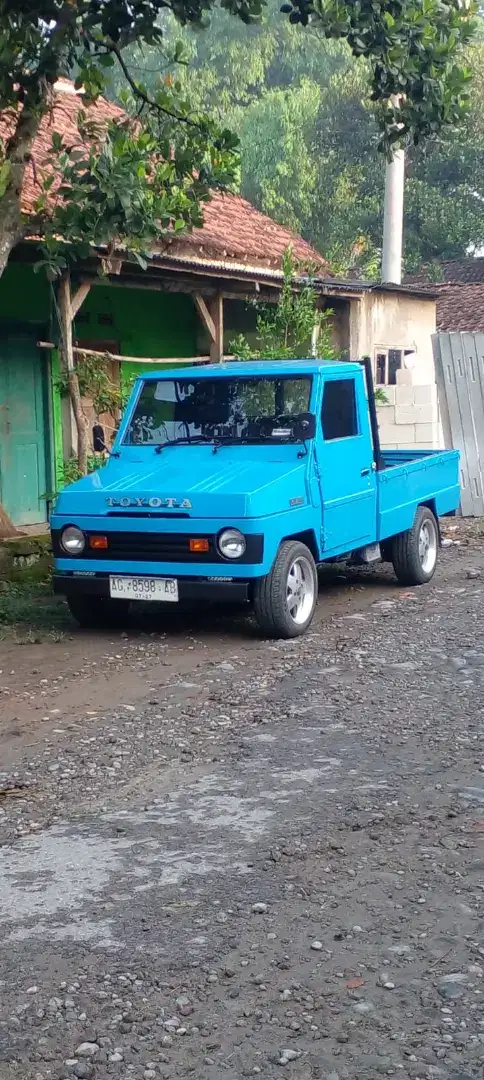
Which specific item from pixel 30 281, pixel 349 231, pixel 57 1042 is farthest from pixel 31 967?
pixel 349 231

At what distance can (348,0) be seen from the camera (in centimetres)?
848

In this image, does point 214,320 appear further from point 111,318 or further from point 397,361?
point 397,361

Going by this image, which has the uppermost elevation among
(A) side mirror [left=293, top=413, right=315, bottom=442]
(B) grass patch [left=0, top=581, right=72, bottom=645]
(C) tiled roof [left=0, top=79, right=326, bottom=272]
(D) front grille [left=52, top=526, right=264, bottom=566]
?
(C) tiled roof [left=0, top=79, right=326, bottom=272]

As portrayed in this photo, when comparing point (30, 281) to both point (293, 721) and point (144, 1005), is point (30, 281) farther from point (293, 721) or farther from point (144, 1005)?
point (144, 1005)

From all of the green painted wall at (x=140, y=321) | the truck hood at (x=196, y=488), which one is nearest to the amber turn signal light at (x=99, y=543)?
the truck hood at (x=196, y=488)

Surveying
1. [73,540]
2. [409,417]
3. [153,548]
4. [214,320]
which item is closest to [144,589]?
[153,548]

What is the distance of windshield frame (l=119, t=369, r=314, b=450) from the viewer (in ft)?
26.1

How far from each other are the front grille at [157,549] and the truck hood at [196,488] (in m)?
0.16

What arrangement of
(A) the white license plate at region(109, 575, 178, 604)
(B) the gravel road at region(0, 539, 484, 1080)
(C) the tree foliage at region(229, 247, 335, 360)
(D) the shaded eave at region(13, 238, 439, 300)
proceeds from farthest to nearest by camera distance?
(C) the tree foliage at region(229, 247, 335, 360)
(D) the shaded eave at region(13, 238, 439, 300)
(A) the white license plate at region(109, 575, 178, 604)
(B) the gravel road at region(0, 539, 484, 1080)

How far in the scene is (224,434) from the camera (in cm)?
815

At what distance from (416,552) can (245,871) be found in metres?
5.79

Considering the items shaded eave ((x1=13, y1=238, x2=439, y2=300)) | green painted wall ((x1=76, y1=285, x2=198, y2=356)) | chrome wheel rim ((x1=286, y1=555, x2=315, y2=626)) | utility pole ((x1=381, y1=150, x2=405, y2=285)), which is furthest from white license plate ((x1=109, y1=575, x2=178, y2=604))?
utility pole ((x1=381, y1=150, x2=405, y2=285))

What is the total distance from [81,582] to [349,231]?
2602cm

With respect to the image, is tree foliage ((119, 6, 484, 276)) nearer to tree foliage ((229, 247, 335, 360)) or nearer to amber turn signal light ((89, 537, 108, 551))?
tree foliage ((229, 247, 335, 360))
